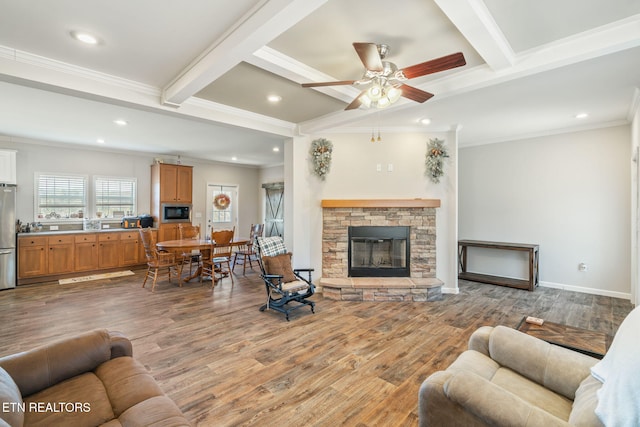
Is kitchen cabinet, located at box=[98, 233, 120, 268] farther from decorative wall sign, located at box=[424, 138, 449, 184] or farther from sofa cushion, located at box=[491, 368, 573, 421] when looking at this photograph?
sofa cushion, located at box=[491, 368, 573, 421]

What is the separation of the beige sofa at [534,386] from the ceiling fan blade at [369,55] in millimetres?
2013

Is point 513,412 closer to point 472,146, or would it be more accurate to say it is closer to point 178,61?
point 178,61

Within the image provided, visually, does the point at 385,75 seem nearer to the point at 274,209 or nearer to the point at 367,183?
the point at 367,183

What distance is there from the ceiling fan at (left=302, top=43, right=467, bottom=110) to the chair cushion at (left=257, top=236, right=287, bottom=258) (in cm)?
224

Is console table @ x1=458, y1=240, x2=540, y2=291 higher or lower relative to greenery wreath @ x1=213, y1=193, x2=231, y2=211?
lower

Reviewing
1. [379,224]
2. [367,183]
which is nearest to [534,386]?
[379,224]

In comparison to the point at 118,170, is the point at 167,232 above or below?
below

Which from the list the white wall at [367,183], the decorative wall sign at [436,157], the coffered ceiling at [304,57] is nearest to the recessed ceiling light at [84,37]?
the coffered ceiling at [304,57]

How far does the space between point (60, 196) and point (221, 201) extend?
358 cm

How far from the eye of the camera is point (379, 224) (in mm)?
4922

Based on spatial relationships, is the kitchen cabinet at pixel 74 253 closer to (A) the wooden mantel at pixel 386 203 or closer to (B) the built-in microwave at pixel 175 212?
(B) the built-in microwave at pixel 175 212

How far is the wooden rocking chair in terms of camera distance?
12.8 feet

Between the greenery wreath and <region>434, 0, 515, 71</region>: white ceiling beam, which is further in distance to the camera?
the greenery wreath

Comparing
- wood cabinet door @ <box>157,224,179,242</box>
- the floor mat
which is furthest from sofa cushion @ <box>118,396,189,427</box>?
wood cabinet door @ <box>157,224,179,242</box>
